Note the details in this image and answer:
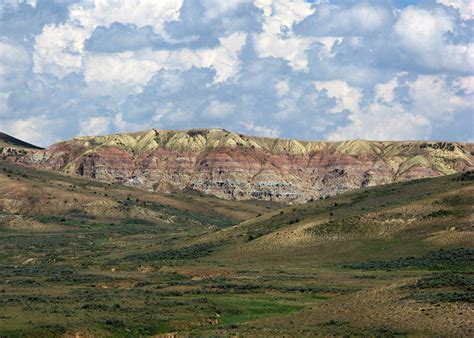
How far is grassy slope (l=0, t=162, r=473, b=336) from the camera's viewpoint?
210ft

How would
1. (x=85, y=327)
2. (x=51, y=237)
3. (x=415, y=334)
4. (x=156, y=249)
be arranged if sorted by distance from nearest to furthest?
(x=415, y=334), (x=85, y=327), (x=156, y=249), (x=51, y=237)

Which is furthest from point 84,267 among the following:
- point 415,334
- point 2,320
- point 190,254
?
point 415,334

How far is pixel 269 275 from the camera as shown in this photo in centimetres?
10500

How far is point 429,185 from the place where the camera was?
161 metres

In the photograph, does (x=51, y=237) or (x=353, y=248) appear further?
(x=51, y=237)

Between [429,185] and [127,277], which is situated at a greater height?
[429,185]

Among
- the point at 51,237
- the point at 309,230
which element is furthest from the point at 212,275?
the point at 51,237

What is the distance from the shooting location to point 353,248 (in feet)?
417

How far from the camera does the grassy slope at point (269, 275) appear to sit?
6397 centimetres

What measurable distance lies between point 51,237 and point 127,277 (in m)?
87.8

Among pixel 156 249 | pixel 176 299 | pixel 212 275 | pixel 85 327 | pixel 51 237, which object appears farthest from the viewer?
pixel 51 237

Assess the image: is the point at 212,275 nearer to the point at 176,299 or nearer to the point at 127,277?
the point at 127,277

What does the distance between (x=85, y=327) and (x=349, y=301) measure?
18.9 m

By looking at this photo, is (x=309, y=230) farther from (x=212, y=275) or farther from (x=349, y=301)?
(x=349, y=301)
